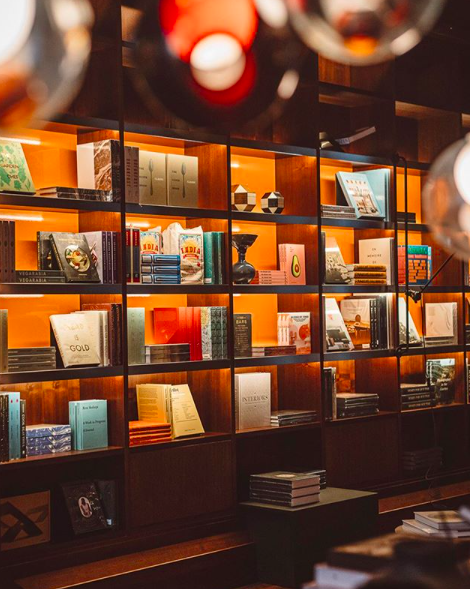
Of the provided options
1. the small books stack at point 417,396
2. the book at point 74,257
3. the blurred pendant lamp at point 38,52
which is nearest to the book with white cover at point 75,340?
the book at point 74,257

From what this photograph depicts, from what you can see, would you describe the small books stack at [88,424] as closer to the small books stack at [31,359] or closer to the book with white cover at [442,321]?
the small books stack at [31,359]

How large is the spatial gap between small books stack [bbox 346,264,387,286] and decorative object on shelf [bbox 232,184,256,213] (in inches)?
31.2

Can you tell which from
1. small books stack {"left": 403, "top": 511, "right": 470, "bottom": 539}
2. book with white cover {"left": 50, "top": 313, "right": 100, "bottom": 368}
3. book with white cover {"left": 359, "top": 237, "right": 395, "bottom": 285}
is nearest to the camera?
small books stack {"left": 403, "top": 511, "right": 470, "bottom": 539}

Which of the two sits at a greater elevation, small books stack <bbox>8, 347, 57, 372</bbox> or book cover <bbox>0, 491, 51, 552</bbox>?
small books stack <bbox>8, 347, 57, 372</bbox>

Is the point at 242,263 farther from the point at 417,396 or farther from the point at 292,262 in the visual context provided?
the point at 417,396

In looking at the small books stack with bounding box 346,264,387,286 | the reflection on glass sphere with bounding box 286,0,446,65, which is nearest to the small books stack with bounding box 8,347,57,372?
the small books stack with bounding box 346,264,387,286

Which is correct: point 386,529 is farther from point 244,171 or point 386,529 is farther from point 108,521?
point 244,171

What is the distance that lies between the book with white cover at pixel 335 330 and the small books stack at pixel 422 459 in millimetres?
823

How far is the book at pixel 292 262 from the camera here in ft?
16.8

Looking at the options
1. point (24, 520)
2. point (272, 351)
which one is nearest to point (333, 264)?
point (272, 351)

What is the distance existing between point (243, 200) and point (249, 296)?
62 centimetres

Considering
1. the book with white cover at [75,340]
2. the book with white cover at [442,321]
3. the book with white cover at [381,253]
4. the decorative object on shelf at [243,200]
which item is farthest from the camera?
the book with white cover at [442,321]

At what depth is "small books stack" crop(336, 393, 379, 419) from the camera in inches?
210

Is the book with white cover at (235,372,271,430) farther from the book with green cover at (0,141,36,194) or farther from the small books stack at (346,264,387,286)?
the book with green cover at (0,141,36,194)
